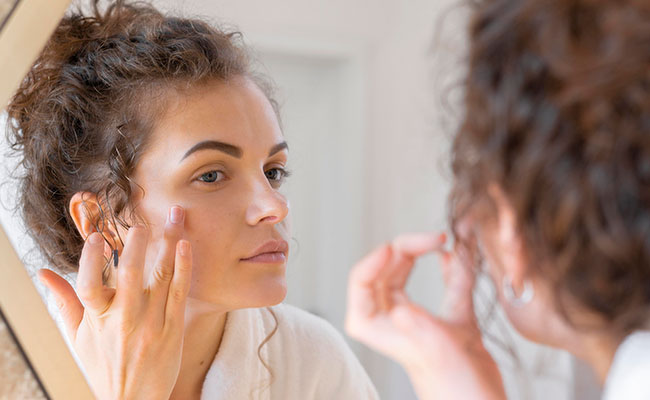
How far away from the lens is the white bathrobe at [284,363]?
1.76 feet

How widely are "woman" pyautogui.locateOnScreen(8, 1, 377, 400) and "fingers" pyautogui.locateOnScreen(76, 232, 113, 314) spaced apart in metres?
0.02

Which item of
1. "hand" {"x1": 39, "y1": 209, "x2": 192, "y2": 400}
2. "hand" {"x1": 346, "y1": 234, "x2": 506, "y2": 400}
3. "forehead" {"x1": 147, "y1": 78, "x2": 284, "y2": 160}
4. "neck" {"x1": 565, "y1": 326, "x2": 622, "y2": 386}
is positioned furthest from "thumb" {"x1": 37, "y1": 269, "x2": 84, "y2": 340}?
"neck" {"x1": 565, "y1": 326, "x2": 622, "y2": 386}

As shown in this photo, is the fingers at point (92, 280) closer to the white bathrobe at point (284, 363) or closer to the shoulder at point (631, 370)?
the white bathrobe at point (284, 363)

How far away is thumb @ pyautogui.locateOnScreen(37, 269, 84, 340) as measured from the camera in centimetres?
43

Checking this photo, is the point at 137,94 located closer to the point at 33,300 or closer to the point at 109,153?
the point at 109,153

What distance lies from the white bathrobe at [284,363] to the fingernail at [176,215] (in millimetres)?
151

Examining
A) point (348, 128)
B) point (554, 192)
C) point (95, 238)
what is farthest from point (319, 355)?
point (348, 128)

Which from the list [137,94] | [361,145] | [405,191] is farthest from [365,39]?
[137,94]

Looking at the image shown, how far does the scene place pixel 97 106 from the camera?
48cm

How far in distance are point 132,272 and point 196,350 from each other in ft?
0.51

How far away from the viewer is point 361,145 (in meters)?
1.49

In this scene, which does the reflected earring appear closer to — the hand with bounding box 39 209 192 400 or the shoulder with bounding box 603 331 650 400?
the shoulder with bounding box 603 331 650 400

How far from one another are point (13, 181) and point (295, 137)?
1.10 metres

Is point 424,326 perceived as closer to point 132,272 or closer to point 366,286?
point 366,286
